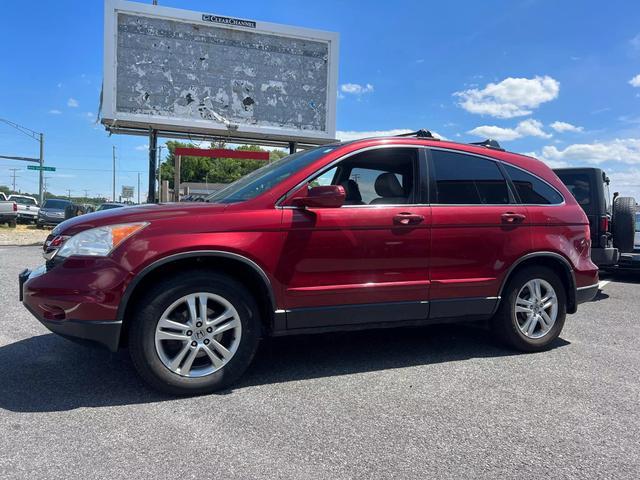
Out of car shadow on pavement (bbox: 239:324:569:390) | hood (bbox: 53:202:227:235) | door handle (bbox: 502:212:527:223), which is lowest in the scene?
car shadow on pavement (bbox: 239:324:569:390)

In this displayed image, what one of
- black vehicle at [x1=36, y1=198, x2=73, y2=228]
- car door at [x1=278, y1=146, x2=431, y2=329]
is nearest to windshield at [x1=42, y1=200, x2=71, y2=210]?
black vehicle at [x1=36, y1=198, x2=73, y2=228]

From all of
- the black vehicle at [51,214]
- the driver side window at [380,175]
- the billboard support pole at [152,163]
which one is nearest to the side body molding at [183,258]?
the driver side window at [380,175]

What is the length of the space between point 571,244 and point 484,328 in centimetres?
136

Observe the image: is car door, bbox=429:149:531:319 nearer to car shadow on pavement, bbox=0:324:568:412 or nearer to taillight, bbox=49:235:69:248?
car shadow on pavement, bbox=0:324:568:412

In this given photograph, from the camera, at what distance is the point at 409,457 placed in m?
2.70

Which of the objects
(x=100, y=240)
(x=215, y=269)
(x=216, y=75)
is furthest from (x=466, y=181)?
(x=216, y=75)

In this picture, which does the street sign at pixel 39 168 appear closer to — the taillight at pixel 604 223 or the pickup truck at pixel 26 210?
the pickup truck at pixel 26 210

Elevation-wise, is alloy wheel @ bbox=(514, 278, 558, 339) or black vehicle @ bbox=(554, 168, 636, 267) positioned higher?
black vehicle @ bbox=(554, 168, 636, 267)

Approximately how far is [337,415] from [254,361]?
1219 millimetres

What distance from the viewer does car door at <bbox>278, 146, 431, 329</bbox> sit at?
3.68m

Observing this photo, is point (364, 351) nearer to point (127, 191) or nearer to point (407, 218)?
point (407, 218)

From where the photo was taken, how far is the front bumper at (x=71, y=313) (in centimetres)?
318

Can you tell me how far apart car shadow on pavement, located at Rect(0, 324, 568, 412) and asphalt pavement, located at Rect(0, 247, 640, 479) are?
0.7 inches

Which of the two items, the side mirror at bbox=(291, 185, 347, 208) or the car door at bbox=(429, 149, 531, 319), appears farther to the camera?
the car door at bbox=(429, 149, 531, 319)
